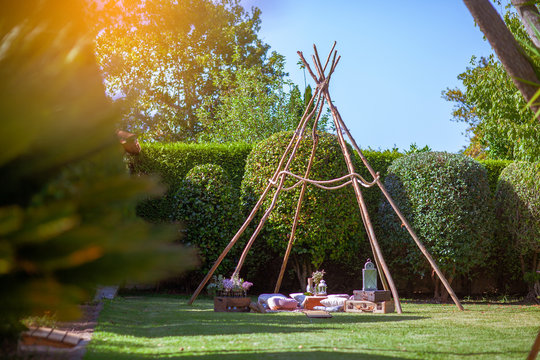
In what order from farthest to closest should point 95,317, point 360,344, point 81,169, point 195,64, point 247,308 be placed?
point 195,64 < point 247,308 < point 95,317 < point 360,344 < point 81,169

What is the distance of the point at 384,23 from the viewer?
7.38 metres

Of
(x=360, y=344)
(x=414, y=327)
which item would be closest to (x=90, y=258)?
(x=360, y=344)

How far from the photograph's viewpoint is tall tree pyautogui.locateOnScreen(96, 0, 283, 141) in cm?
1739

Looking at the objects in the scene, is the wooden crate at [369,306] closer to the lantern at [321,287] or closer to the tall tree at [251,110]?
the lantern at [321,287]

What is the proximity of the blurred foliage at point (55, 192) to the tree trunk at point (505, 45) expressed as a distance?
2.73m

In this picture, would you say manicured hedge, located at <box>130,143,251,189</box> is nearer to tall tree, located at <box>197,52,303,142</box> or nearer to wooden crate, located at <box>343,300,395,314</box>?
wooden crate, located at <box>343,300,395,314</box>

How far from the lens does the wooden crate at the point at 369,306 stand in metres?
6.67

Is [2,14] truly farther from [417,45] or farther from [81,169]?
[417,45]

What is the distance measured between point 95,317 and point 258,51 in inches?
577

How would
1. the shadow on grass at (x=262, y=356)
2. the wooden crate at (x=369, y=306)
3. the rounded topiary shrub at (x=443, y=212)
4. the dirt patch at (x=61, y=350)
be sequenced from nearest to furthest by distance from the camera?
the dirt patch at (x=61, y=350), the shadow on grass at (x=262, y=356), the wooden crate at (x=369, y=306), the rounded topiary shrub at (x=443, y=212)

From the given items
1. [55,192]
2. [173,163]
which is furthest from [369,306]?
[55,192]

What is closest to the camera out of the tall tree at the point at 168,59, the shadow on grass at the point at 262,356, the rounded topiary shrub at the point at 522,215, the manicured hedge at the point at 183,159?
the shadow on grass at the point at 262,356

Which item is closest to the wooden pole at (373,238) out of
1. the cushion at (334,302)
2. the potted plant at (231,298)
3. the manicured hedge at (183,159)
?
the cushion at (334,302)

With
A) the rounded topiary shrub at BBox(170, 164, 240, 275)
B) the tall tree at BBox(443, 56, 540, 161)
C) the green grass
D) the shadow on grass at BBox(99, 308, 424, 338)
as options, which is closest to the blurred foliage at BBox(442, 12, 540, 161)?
the tall tree at BBox(443, 56, 540, 161)
